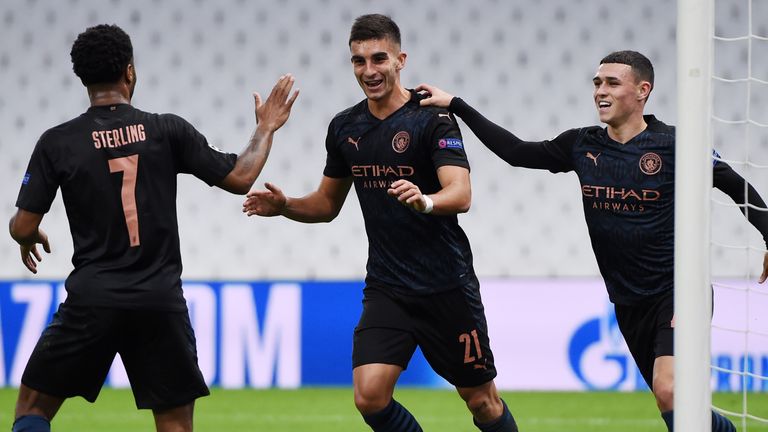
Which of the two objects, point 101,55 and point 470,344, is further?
point 470,344

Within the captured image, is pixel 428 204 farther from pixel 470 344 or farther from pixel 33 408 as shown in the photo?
pixel 33 408

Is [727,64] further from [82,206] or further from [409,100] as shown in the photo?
[82,206]

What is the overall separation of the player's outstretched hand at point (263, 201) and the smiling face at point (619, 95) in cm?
141

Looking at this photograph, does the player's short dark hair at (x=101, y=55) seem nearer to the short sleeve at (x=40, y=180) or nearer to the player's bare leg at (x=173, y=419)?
the short sleeve at (x=40, y=180)

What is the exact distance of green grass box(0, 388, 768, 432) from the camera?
7230mm

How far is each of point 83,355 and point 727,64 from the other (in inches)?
278

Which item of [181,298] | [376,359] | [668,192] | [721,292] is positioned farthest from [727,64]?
[181,298]

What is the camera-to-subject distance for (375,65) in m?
5.03

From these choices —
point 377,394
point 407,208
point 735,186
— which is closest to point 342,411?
point 377,394

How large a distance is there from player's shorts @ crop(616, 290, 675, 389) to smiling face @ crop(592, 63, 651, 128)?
0.77m

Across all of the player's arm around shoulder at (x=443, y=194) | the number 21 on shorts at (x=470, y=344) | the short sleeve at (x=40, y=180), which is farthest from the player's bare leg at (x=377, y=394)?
the short sleeve at (x=40, y=180)

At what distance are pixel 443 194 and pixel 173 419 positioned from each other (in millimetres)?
1330

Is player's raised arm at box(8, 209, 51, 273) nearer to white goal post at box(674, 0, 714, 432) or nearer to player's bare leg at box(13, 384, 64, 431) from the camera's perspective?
player's bare leg at box(13, 384, 64, 431)

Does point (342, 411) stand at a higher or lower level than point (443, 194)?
lower
